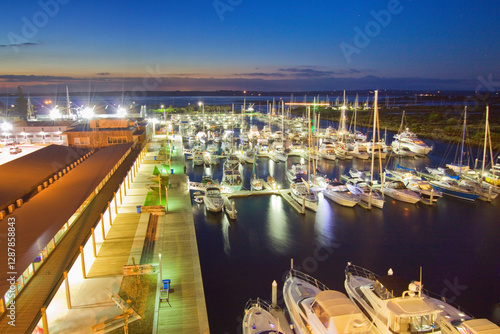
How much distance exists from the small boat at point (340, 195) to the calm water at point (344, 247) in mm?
491

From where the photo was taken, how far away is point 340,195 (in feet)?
82.2

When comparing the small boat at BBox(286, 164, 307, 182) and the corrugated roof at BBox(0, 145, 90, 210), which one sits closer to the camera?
the corrugated roof at BBox(0, 145, 90, 210)

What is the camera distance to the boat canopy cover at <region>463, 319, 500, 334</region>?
360 inches

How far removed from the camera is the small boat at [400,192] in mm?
25250

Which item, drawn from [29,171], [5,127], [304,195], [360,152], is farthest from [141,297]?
[360,152]

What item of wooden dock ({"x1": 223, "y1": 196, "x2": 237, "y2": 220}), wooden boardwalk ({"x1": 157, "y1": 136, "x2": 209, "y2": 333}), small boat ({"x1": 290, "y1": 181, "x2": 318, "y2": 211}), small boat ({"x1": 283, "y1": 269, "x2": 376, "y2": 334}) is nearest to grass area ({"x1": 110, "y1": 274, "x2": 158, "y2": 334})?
wooden boardwalk ({"x1": 157, "y1": 136, "x2": 209, "y2": 333})

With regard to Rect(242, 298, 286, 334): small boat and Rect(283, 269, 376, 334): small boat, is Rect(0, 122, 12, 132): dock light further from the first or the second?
Rect(283, 269, 376, 334): small boat

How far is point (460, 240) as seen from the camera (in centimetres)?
2019

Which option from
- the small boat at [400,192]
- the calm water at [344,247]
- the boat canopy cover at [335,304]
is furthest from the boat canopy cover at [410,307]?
the small boat at [400,192]

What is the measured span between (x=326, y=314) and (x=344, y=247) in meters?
10.0

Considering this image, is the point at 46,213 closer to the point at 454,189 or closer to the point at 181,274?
the point at 181,274

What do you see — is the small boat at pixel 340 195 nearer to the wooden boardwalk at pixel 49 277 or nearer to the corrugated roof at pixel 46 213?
the corrugated roof at pixel 46 213

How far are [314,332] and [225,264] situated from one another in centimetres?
800

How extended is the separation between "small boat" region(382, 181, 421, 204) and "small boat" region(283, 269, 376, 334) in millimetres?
16765
